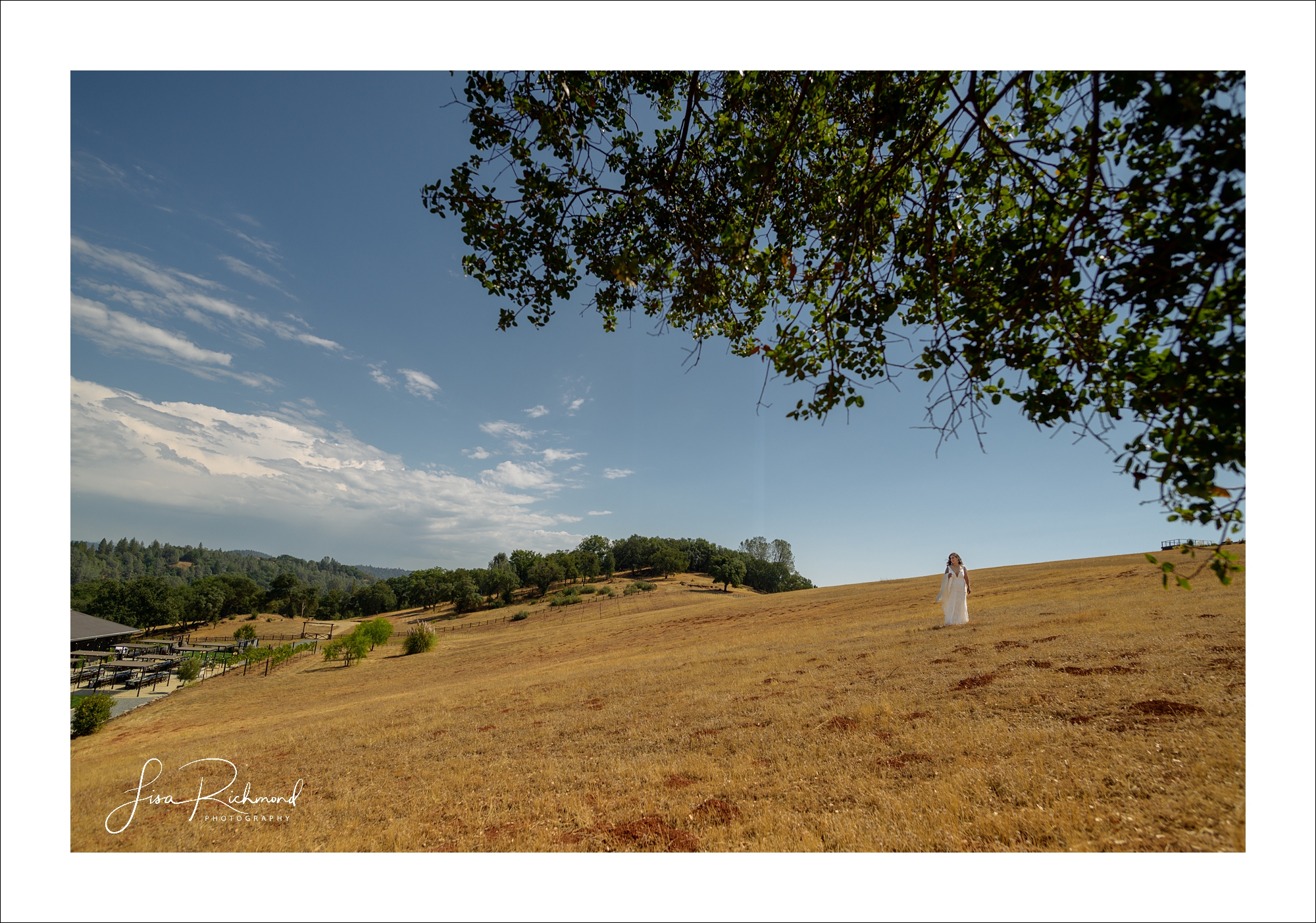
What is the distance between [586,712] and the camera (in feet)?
22.3

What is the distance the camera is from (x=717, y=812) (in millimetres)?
3590

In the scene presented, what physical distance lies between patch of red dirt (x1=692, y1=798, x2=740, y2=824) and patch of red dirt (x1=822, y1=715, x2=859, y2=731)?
1.74 m

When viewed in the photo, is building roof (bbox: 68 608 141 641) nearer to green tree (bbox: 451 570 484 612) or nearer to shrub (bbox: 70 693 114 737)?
shrub (bbox: 70 693 114 737)

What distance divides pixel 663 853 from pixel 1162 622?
29.4ft

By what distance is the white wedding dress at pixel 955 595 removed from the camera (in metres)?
9.75

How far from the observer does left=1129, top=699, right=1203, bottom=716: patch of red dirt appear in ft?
12.4

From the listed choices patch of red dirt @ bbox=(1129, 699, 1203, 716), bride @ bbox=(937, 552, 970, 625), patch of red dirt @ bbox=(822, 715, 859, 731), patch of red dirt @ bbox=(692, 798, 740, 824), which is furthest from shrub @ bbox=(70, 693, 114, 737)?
bride @ bbox=(937, 552, 970, 625)

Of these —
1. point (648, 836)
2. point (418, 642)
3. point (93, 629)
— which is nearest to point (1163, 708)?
point (648, 836)

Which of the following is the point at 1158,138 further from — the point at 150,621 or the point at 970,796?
the point at 150,621

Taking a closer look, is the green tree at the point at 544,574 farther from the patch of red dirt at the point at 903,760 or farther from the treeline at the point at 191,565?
the patch of red dirt at the point at 903,760

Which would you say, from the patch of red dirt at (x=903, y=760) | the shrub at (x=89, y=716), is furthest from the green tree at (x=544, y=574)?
the patch of red dirt at (x=903, y=760)

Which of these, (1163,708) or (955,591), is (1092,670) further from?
(955,591)

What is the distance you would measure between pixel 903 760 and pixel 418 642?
26.0m

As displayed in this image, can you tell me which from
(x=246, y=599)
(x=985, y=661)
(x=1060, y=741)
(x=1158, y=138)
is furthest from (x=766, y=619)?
(x=246, y=599)
